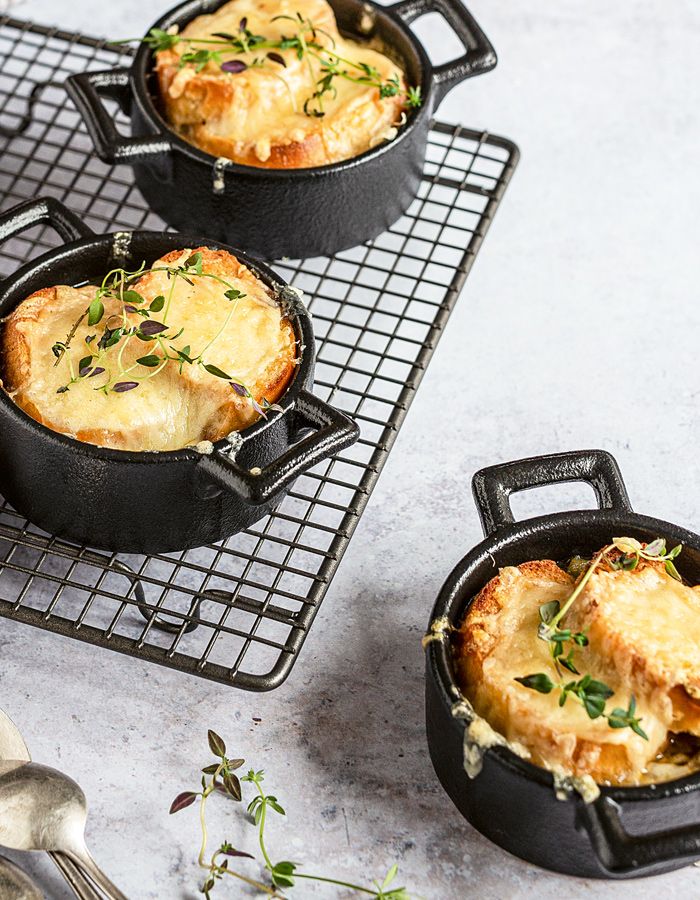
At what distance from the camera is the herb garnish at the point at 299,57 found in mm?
2711

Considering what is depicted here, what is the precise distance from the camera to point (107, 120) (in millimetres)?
2705

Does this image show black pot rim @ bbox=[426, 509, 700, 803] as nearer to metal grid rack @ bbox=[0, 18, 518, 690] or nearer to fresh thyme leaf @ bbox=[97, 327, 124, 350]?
metal grid rack @ bbox=[0, 18, 518, 690]

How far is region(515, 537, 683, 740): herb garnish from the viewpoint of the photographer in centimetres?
180

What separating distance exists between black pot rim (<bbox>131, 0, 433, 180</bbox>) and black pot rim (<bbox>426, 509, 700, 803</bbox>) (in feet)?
3.11

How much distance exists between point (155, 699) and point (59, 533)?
35 centimetres

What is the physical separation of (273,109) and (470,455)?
34.2 inches

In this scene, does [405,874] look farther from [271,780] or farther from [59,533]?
[59,533]

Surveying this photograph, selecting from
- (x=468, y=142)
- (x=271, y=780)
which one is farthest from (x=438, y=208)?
(x=271, y=780)

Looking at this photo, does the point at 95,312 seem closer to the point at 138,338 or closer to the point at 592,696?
the point at 138,338

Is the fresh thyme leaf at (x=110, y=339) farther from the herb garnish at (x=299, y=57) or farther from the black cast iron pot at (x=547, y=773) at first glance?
the herb garnish at (x=299, y=57)

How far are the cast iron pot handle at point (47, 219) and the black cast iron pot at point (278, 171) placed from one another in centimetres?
19

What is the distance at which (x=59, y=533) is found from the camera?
2285 millimetres

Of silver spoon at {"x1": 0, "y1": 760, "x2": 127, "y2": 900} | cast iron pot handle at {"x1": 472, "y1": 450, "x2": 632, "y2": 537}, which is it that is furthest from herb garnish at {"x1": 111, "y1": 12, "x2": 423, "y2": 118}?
silver spoon at {"x1": 0, "y1": 760, "x2": 127, "y2": 900}

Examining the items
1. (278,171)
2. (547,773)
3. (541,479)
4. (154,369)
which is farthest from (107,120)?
(547,773)
